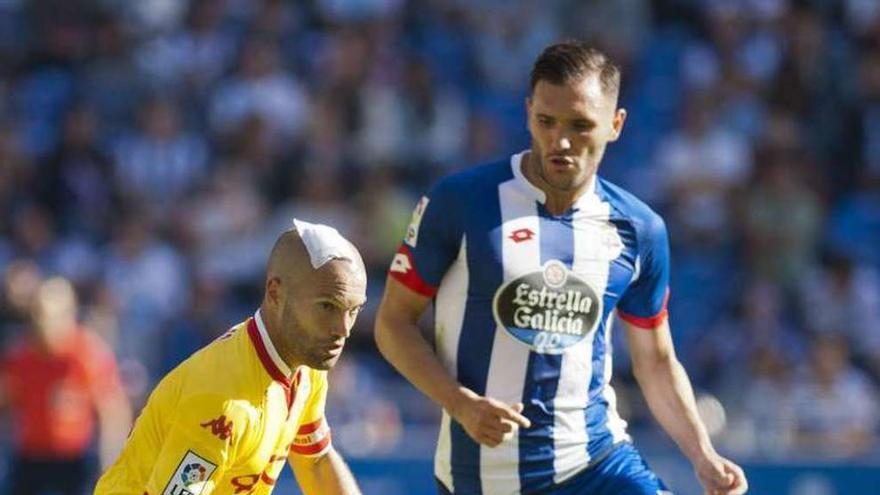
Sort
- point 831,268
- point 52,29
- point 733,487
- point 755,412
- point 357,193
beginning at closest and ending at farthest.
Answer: point 733,487, point 755,412, point 831,268, point 357,193, point 52,29

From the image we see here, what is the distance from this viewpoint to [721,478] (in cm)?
618

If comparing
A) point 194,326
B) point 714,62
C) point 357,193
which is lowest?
point 194,326

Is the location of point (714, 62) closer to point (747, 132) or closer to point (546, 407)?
point (747, 132)

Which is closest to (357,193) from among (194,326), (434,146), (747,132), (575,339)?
(434,146)

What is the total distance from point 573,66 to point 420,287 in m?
0.93

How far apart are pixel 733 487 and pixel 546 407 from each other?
70 centimetres

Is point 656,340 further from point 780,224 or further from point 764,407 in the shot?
point 780,224

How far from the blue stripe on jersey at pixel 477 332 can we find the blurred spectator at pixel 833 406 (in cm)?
618

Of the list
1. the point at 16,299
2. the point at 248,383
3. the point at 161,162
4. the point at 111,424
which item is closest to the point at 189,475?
the point at 248,383

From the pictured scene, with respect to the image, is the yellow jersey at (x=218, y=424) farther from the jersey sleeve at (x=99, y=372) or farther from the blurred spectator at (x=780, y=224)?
the blurred spectator at (x=780, y=224)

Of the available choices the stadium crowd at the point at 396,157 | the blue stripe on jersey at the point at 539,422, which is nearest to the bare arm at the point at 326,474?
the blue stripe on jersey at the point at 539,422

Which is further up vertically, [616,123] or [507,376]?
[616,123]

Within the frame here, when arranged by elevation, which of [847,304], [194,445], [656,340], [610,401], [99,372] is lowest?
[99,372]

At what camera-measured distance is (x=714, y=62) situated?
15.3 m
